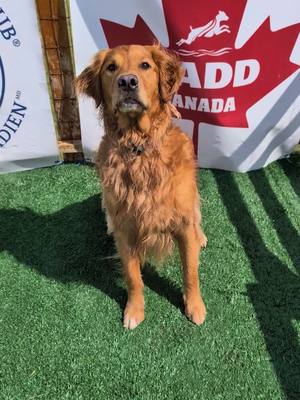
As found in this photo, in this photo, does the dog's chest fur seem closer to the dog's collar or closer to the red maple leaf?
the dog's collar

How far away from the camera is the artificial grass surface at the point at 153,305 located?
261 centimetres

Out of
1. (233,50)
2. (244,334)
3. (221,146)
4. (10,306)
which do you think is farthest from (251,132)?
(10,306)

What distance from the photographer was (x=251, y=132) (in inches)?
154

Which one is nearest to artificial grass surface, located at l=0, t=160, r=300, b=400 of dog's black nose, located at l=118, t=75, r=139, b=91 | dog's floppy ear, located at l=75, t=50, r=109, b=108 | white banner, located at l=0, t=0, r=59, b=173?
white banner, located at l=0, t=0, r=59, b=173

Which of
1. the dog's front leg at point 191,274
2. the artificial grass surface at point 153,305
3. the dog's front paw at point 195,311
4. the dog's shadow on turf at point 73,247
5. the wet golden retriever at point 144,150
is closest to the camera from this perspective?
the wet golden retriever at point 144,150

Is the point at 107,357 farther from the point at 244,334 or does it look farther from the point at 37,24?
the point at 37,24

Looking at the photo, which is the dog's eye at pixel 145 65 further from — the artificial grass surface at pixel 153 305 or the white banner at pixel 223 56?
the artificial grass surface at pixel 153 305

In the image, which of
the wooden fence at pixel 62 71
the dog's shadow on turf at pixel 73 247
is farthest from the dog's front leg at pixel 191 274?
the wooden fence at pixel 62 71

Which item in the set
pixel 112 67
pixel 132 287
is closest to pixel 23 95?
pixel 112 67

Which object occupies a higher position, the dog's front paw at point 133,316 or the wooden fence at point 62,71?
the wooden fence at point 62,71

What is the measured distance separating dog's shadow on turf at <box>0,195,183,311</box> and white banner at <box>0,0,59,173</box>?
65 centimetres

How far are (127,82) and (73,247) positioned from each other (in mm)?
1710

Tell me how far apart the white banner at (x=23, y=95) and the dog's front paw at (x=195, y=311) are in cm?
221

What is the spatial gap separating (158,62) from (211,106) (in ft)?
4.22
